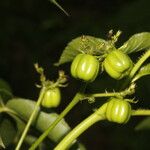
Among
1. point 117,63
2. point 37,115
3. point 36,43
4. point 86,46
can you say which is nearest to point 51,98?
point 37,115

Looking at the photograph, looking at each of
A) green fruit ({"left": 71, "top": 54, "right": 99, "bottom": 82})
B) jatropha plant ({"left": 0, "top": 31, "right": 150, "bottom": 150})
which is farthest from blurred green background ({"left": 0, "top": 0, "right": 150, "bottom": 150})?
green fruit ({"left": 71, "top": 54, "right": 99, "bottom": 82})

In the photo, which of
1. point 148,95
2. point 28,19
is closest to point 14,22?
point 28,19

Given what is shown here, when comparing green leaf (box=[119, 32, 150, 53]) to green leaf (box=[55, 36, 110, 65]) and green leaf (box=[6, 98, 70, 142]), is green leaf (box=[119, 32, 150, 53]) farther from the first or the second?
green leaf (box=[6, 98, 70, 142])

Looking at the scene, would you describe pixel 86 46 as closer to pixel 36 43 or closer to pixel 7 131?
pixel 7 131

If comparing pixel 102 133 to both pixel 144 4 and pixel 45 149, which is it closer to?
pixel 144 4

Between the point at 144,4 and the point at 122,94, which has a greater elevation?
the point at 144,4

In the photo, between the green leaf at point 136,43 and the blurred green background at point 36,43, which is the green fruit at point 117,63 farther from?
the blurred green background at point 36,43
